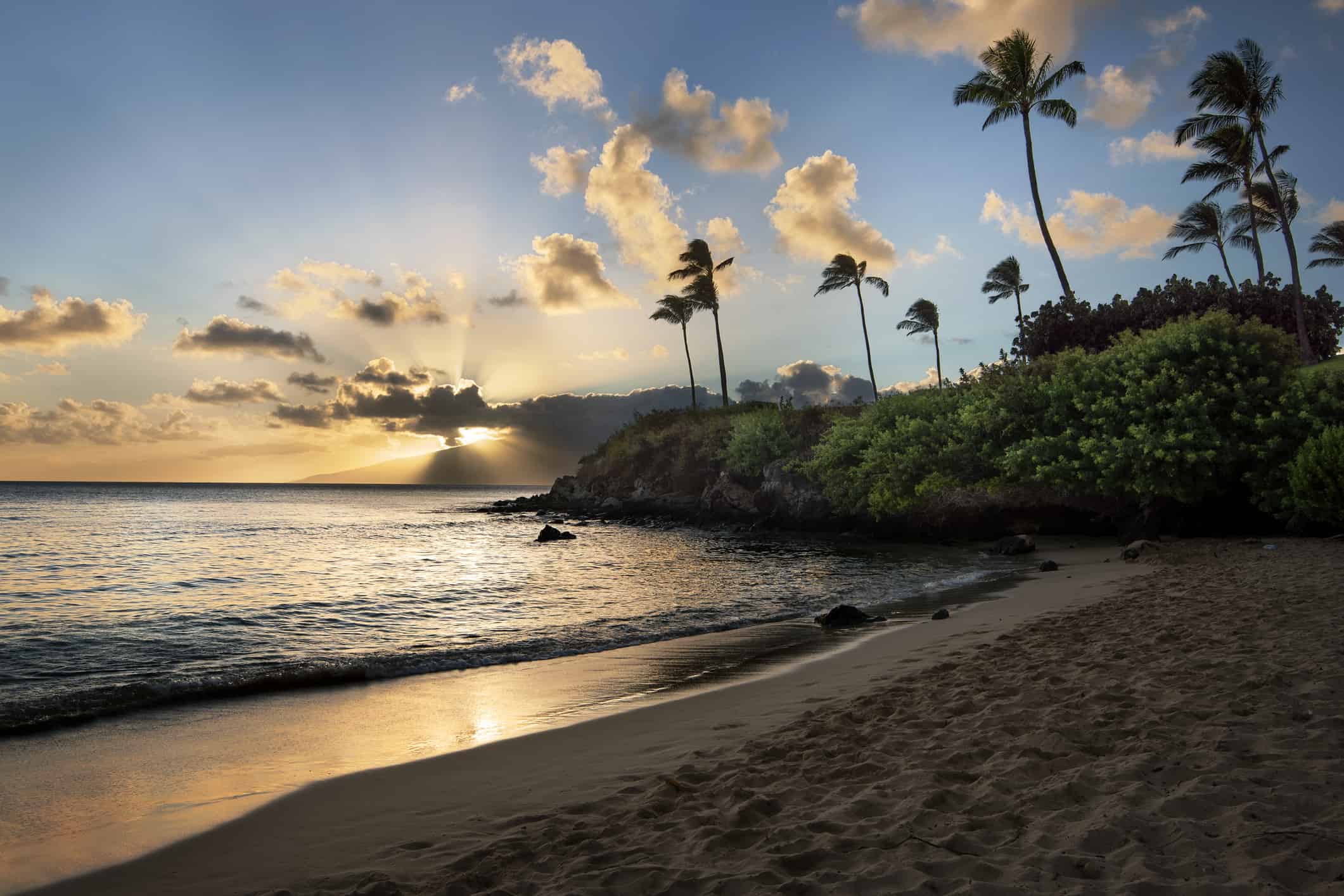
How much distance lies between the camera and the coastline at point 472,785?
4.15m

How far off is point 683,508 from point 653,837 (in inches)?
1788

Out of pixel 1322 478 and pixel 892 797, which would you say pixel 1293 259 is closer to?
pixel 1322 478

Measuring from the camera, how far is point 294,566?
2248 centimetres

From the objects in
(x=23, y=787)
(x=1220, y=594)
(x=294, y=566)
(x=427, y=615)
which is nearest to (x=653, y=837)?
(x=23, y=787)

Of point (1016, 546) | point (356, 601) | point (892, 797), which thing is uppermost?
point (356, 601)

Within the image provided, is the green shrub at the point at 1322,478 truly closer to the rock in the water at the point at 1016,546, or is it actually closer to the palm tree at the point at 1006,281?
the rock in the water at the point at 1016,546

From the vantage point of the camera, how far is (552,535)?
3291 centimetres

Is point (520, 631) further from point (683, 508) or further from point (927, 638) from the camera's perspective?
point (683, 508)

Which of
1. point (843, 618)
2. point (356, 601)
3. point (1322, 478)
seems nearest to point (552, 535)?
point (356, 601)

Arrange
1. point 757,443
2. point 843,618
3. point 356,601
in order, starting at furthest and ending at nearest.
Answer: point 757,443
point 356,601
point 843,618

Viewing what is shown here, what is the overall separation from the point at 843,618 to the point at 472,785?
8.23 metres

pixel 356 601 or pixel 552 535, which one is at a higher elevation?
pixel 552 535

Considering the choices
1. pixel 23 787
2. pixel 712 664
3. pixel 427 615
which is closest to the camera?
pixel 23 787

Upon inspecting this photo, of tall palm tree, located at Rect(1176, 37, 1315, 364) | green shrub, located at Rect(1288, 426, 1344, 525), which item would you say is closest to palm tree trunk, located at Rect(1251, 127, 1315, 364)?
tall palm tree, located at Rect(1176, 37, 1315, 364)
